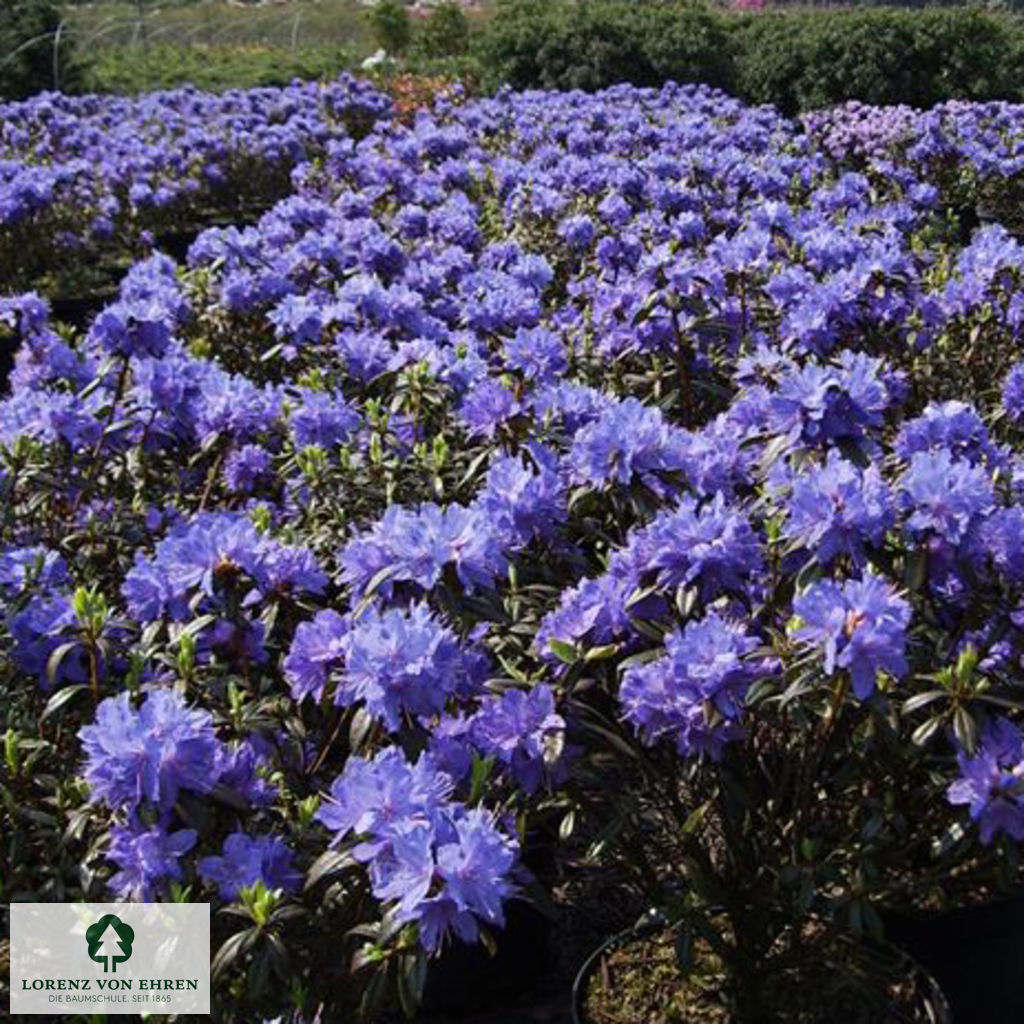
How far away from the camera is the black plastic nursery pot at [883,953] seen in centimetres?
234

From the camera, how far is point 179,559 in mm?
2281

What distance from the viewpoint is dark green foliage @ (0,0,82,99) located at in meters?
14.2

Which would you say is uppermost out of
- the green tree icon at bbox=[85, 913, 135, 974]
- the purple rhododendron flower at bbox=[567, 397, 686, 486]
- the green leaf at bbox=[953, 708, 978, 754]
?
the purple rhododendron flower at bbox=[567, 397, 686, 486]

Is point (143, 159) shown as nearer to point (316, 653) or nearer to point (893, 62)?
point (316, 653)

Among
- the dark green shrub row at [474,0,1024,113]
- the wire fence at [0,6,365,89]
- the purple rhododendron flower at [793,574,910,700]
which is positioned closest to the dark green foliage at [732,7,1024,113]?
the dark green shrub row at [474,0,1024,113]

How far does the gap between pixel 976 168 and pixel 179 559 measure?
23.5 feet

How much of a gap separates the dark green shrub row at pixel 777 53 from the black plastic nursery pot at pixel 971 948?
11790 millimetres

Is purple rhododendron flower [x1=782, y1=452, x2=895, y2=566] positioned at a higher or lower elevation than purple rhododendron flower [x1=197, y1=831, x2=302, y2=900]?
higher

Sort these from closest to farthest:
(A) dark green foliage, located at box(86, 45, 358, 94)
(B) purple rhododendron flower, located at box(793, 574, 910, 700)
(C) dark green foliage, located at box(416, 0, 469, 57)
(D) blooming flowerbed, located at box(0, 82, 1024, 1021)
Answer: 1. (B) purple rhododendron flower, located at box(793, 574, 910, 700)
2. (D) blooming flowerbed, located at box(0, 82, 1024, 1021)
3. (A) dark green foliage, located at box(86, 45, 358, 94)
4. (C) dark green foliage, located at box(416, 0, 469, 57)

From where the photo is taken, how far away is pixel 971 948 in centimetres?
259

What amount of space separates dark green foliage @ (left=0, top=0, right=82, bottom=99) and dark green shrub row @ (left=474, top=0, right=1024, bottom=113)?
439cm

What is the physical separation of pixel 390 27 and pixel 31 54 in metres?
A: 7.45

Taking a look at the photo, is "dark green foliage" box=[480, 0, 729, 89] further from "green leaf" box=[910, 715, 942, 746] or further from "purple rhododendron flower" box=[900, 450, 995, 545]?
"green leaf" box=[910, 715, 942, 746]

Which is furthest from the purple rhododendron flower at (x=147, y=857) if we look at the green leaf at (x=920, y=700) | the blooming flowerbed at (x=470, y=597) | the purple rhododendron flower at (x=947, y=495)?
the purple rhododendron flower at (x=947, y=495)
